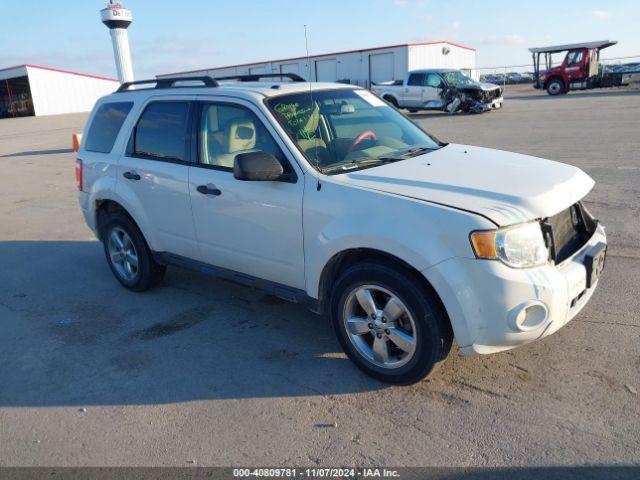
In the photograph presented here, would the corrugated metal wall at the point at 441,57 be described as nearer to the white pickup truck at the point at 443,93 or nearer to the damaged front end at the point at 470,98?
the white pickup truck at the point at 443,93

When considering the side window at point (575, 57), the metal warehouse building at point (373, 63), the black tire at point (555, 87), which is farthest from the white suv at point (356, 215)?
the metal warehouse building at point (373, 63)

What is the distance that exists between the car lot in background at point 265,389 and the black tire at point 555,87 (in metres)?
29.6

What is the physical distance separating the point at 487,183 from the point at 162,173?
8.85 feet

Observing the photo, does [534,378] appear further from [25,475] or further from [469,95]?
[469,95]

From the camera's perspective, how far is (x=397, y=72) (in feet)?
133

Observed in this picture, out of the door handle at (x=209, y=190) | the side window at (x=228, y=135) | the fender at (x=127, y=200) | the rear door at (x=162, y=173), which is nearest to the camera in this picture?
the side window at (x=228, y=135)

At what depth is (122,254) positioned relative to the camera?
5445mm

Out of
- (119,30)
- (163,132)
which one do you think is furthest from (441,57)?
(163,132)

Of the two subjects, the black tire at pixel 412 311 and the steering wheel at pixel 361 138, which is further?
the steering wheel at pixel 361 138

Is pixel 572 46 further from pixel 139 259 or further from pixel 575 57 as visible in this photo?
pixel 139 259

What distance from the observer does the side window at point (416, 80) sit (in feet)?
80.3

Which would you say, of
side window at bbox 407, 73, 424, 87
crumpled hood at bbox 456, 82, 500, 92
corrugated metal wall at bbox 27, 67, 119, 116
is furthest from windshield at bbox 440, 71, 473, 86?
corrugated metal wall at bbox 27, 67, 119, 116

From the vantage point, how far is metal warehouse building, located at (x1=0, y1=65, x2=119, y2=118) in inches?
1786

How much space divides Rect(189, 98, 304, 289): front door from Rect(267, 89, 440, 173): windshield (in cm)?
20
